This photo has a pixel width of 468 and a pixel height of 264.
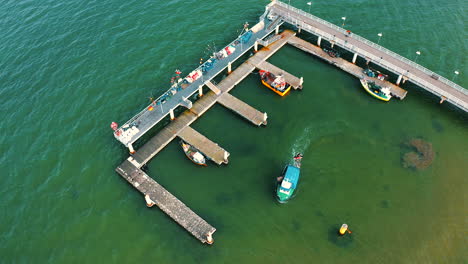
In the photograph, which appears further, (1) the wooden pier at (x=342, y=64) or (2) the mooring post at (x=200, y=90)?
(1) the wooden pier at (x=342, y=64)

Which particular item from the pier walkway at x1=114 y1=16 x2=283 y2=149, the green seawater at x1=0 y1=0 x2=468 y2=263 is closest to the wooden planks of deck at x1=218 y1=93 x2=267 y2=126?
the green seawater at x1=0 y1=0 x2=468 y2=263

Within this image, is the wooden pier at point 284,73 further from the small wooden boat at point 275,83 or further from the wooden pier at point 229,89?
the small wooden boat at point 275,83

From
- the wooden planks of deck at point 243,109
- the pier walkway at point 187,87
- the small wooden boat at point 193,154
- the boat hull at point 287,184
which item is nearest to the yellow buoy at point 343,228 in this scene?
the boat hull at point 287,184

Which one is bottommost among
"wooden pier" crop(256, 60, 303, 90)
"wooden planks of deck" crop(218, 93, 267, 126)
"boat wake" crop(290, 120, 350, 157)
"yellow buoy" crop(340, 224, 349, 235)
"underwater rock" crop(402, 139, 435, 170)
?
"yellow buoy" crop(340, 224, 349, 235)

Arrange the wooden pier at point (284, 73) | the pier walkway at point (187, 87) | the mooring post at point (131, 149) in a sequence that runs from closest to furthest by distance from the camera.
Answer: the mooring post at point (131, 149) → the pier walkway at point (187, 87) → the wooden pier at point (284, 73)

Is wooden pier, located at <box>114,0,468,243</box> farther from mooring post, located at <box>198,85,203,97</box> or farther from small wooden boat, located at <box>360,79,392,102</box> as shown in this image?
small wooden boat, located at <box>360,79,392,102</box>

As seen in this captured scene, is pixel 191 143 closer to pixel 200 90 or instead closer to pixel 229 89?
pixel 200 90
